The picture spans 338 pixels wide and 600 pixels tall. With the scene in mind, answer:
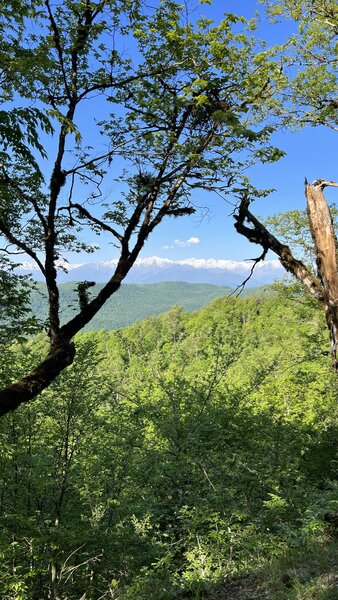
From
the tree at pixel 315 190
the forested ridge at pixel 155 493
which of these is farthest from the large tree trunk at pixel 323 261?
the forested ridge at pixel 155 493

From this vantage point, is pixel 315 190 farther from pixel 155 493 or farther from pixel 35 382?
pixel 155 493

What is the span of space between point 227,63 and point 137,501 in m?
10.8

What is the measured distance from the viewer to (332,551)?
20.2ft

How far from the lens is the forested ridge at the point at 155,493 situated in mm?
6703

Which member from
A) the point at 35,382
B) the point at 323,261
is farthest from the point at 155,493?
the point at 323,261

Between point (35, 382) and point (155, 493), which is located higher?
point (35, 382)

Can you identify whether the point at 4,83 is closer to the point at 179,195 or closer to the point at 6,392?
the point at 179,195

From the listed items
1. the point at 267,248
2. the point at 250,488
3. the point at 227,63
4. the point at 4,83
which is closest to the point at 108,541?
the point at 250,488

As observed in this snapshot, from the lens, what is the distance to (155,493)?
483 inches

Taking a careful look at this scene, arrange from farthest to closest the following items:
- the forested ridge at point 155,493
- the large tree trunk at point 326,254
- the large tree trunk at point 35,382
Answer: the forested ridge at point 155,493
the large tree trunk at point 326,254
the large tree trunk at point 35,382

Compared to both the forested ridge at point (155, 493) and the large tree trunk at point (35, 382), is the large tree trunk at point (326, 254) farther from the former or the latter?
the forested ridge at point (155, 493)

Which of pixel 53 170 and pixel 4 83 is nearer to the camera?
pixel 4 83

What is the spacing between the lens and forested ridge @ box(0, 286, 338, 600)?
6.70 m

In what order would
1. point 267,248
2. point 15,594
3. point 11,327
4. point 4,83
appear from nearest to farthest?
point 4,83, point 267,248, point 15,594, point 11,327
